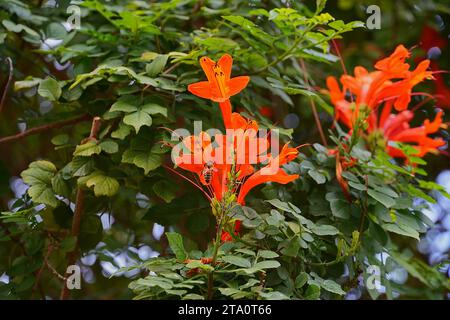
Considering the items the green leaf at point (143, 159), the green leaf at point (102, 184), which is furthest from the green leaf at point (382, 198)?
the green leaf at point (102, 184)

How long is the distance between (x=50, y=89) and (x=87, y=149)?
0.22 m

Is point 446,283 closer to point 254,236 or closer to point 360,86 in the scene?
point 360,86

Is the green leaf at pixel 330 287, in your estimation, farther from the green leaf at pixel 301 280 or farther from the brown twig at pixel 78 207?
the brown twig at pixel 78 207

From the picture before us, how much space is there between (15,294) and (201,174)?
2.19 feet

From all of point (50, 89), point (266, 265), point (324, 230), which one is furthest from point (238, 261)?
point (50, 89)

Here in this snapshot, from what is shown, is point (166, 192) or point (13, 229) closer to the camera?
point (166, 192)

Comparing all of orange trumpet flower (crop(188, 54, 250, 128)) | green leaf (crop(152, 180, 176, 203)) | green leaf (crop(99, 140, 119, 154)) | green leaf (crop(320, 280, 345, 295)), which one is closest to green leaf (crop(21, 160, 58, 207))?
green leaf (crop(99, 140, 119, 154))

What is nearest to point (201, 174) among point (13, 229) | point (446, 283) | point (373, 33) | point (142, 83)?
point (142, 83)

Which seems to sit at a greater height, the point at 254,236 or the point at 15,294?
the point at 254,236

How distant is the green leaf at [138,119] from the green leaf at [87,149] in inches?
4.6

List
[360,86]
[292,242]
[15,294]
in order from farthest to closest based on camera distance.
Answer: [360,86], [15,294], [292,242]

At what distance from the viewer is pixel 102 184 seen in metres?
1.59

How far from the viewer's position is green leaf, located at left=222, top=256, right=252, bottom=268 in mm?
1292
